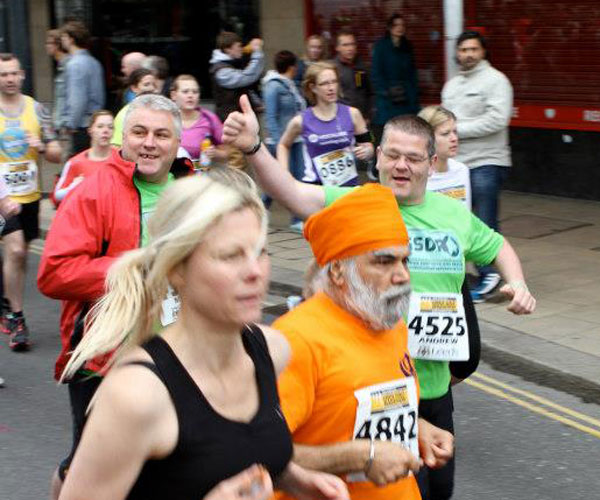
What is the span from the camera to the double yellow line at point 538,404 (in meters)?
6.63

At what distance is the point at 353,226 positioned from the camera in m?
3.58

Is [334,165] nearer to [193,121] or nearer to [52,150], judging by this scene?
[193,121]

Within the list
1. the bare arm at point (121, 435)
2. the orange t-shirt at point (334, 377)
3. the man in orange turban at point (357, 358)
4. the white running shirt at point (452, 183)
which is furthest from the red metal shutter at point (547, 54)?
the bare arm at point (121, 435)

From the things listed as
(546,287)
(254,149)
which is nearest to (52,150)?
(546,287)

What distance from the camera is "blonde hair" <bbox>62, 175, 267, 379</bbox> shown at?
260 centimetres

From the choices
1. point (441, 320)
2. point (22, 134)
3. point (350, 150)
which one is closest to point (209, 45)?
point (350, 150)

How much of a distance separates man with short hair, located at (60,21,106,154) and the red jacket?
7.45 meters

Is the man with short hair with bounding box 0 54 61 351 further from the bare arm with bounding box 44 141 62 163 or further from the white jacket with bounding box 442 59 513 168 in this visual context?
the white jacket with bounding box 442 59 513 168

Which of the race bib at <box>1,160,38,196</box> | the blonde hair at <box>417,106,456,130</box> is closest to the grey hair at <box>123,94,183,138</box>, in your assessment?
the blonde hair at <box>417,106,456,130</box>

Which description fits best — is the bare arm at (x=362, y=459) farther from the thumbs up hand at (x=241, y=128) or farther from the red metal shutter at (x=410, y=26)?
the red metal shutter at (x=410, y=26)

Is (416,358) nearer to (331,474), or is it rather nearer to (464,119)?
(331,474)

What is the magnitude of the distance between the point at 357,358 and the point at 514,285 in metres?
1.44

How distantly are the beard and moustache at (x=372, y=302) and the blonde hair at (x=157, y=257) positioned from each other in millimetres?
914

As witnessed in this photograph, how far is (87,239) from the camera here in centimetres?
452
